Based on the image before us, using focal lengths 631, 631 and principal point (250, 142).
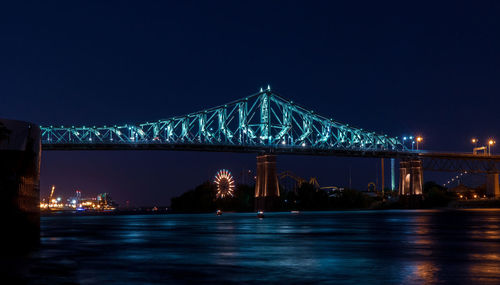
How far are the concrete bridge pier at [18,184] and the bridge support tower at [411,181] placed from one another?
402ft

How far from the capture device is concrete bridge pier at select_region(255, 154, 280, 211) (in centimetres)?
11400

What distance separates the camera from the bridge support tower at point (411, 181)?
459 ft

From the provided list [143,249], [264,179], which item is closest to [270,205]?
[264,179]

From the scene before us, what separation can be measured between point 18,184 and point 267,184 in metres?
92.4

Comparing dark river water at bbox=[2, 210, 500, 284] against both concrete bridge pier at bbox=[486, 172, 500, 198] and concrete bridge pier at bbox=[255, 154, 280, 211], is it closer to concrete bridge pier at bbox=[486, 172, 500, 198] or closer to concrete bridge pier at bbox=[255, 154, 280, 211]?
concrete bridge pier at bbox=[255, 154, 280, 211]

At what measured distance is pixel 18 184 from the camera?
78.7ft

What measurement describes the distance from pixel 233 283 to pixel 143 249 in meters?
12.4

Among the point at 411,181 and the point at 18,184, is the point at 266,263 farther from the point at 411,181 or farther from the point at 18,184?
the point at 411,181

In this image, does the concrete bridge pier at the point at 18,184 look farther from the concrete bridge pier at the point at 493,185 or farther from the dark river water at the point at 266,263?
the concrete bridge pier at the point at 493,185

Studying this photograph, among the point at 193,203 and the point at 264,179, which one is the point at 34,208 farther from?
the point at 193,203

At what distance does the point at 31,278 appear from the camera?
1800 centimetres

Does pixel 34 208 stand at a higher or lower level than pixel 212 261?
higher

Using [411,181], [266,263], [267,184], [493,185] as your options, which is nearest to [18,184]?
[266,263]

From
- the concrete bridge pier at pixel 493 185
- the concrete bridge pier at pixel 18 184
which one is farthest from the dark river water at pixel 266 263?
the concrete bridge pier at pixel 493 185
